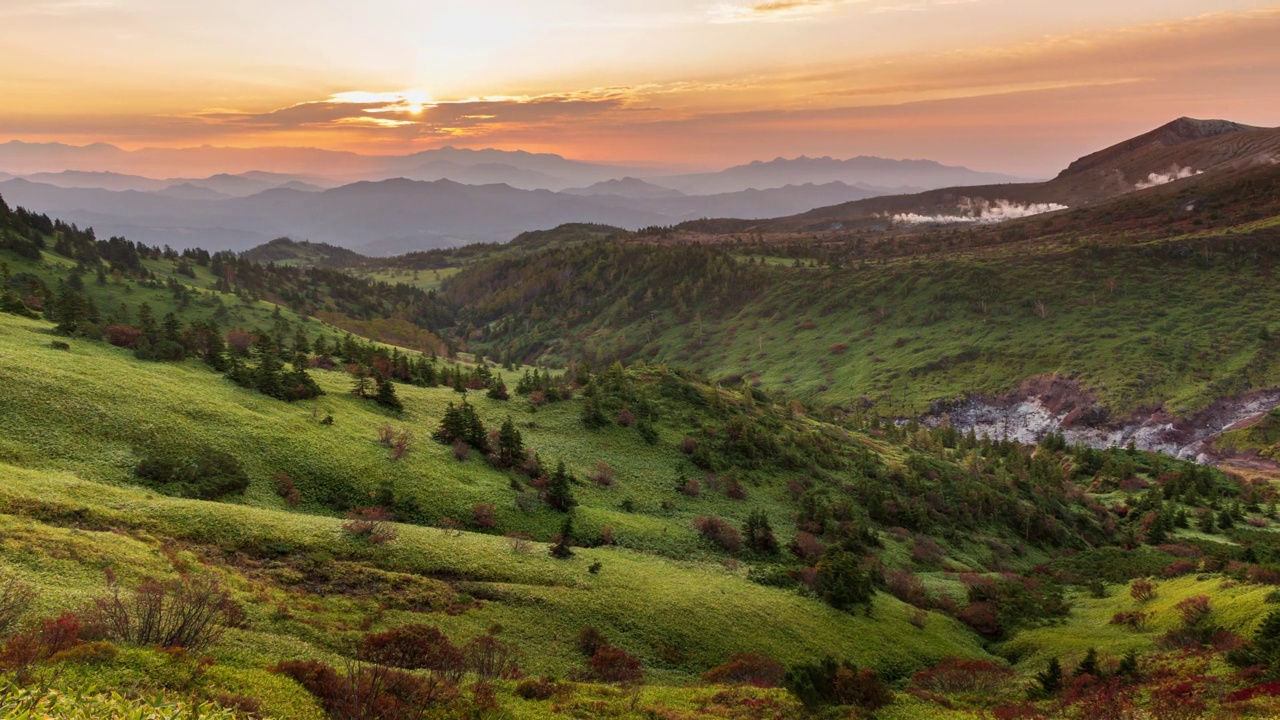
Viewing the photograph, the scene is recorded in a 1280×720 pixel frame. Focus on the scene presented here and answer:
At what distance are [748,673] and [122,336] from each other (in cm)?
6079

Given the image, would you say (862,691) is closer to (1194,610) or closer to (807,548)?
(1194,610)

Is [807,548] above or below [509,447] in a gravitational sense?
below

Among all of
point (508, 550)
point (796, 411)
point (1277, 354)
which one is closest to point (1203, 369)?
point (1277, 354)

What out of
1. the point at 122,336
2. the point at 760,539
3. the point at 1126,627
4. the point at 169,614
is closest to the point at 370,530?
the point at 169,614

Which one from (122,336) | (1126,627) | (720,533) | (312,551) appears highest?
(122,336)

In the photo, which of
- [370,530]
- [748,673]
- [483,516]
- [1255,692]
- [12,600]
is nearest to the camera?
[12,600]

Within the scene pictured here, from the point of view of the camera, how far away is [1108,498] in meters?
96.1

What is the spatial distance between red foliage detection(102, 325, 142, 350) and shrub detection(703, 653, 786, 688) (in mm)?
57302

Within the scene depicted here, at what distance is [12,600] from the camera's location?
58.8 feet

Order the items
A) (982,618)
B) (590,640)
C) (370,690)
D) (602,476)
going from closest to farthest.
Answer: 1. (370,690)
2. (590,640)
3. (982,618)
4. (602,476)

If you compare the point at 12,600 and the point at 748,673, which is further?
the point at 748,673

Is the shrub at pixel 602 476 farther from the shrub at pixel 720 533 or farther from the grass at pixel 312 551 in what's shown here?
the shrub at pixel 720 533

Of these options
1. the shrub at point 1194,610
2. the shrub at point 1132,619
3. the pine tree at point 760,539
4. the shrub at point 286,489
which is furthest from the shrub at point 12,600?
the shrub at point 1132,619

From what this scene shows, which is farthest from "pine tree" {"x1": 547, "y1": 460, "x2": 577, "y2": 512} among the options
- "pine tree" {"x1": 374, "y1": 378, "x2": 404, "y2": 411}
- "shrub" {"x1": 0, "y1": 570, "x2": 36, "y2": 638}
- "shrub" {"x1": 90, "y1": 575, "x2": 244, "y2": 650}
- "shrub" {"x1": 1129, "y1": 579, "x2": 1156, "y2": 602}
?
"shrub" {"x1": 1129, "y1": 579, "x2": 1156, "y2": 602}
